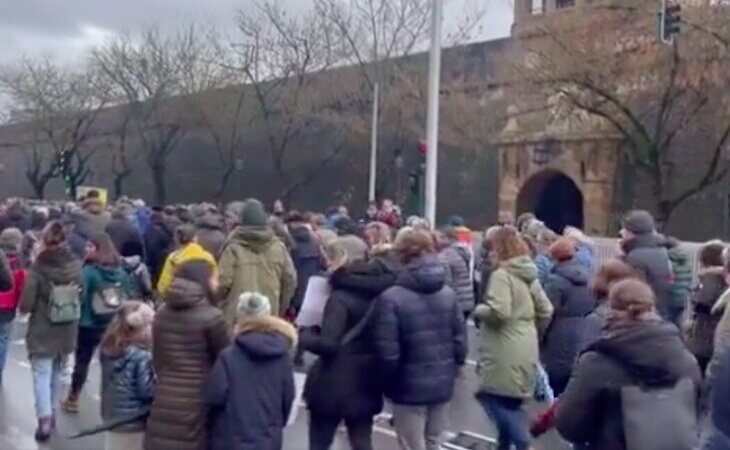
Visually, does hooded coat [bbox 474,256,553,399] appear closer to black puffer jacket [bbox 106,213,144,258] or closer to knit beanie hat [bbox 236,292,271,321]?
knit beanie hat [bbox 236,292,271,321]

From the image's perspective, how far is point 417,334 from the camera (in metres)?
7.32

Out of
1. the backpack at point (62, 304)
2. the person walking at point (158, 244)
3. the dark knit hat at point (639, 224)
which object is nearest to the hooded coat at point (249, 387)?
the backpack at point (62, 304)

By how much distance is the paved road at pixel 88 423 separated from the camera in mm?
9258

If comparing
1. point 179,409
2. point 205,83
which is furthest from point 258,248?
point 205,83

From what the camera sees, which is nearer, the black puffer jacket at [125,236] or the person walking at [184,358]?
the person walking at [184,358]

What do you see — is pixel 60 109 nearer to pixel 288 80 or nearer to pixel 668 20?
pixel 288 80

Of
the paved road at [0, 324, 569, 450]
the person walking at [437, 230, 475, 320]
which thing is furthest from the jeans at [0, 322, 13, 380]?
the person walking at [437, 230, 475, 320]

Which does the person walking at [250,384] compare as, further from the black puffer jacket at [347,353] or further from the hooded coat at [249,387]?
the black puffer jacket at [347,353]

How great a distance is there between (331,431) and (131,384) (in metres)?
1.38

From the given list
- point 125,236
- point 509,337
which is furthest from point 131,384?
point 125,236

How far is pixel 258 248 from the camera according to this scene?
9.38 m

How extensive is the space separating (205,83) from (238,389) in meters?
47.0

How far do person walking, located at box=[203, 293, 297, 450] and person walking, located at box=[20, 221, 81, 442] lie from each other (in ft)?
11.4

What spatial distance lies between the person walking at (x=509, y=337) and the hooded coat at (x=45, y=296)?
3.42 meters
